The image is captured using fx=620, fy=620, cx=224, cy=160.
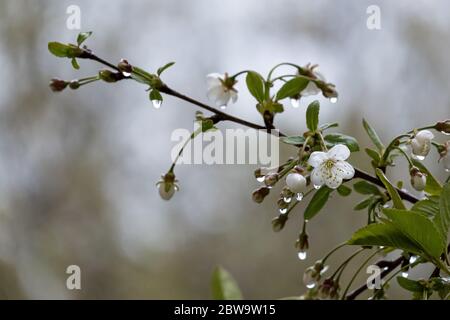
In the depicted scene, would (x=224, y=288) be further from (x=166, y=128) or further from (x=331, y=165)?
(x=166, y=128)

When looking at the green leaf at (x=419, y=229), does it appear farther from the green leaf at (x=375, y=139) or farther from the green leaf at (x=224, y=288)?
the green leaf at (x=224, y=288)

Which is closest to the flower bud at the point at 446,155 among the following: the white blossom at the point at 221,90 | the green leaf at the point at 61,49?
the white blossom at the point at 221,90

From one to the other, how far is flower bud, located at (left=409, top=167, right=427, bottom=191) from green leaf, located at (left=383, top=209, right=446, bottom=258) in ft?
0.25

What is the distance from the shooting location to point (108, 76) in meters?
0.49

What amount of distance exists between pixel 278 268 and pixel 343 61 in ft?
3.03

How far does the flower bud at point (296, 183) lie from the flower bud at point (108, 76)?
16 centimetres

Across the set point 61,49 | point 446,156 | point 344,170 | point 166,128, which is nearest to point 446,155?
point 446,156

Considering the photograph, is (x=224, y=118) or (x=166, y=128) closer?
(x=224, y=118)

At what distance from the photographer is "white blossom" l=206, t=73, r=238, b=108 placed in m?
0.59

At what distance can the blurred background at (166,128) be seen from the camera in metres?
2.52

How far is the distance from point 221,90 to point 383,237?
0.25 m

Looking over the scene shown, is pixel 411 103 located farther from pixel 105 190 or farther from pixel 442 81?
pixel 105 190

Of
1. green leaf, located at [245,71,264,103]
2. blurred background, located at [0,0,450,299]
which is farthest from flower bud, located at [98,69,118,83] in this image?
blurred background, located at [0,0,450,299]
